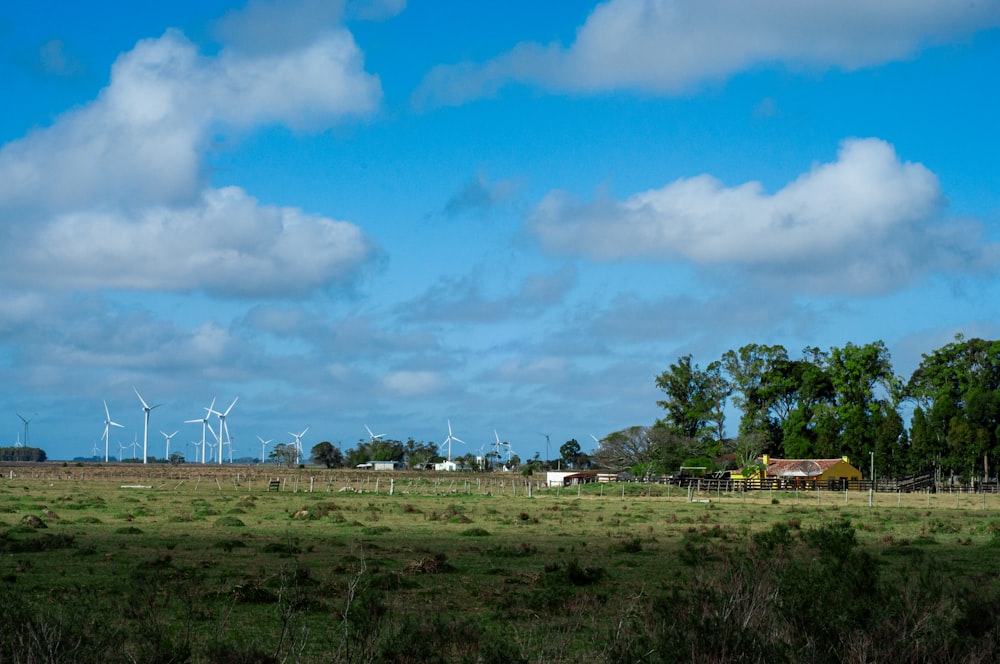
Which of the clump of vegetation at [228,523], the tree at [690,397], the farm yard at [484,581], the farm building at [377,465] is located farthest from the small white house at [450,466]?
the clump of vegetation at [228,523]

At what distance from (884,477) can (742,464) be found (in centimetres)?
1508

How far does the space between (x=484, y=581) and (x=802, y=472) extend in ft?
258

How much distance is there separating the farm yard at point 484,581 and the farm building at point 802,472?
76.2ft

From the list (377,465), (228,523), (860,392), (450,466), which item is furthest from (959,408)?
(377,465)

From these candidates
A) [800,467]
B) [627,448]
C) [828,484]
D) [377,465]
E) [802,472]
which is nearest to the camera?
[828,484]

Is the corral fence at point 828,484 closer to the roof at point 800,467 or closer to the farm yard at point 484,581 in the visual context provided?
the roof at point 800,467

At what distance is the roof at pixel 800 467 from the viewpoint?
94.5 m

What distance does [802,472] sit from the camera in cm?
9569

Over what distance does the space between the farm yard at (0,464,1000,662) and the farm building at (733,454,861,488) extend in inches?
914

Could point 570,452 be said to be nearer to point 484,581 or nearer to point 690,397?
point 690,397

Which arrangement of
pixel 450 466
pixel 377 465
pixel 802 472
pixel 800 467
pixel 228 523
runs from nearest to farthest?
pixel 228 523 → pixel 802 472 → pixel 800 467 → pixel 450 466 → pixel 377 465

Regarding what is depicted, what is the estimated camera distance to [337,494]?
66750mm

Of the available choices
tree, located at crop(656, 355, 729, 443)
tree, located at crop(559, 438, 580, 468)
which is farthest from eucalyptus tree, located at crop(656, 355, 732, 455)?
tree, located at crop(559, 438, 580, 468)

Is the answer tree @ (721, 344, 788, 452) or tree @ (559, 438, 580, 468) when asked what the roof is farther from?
tree @ (559, 438, 580, 468)
